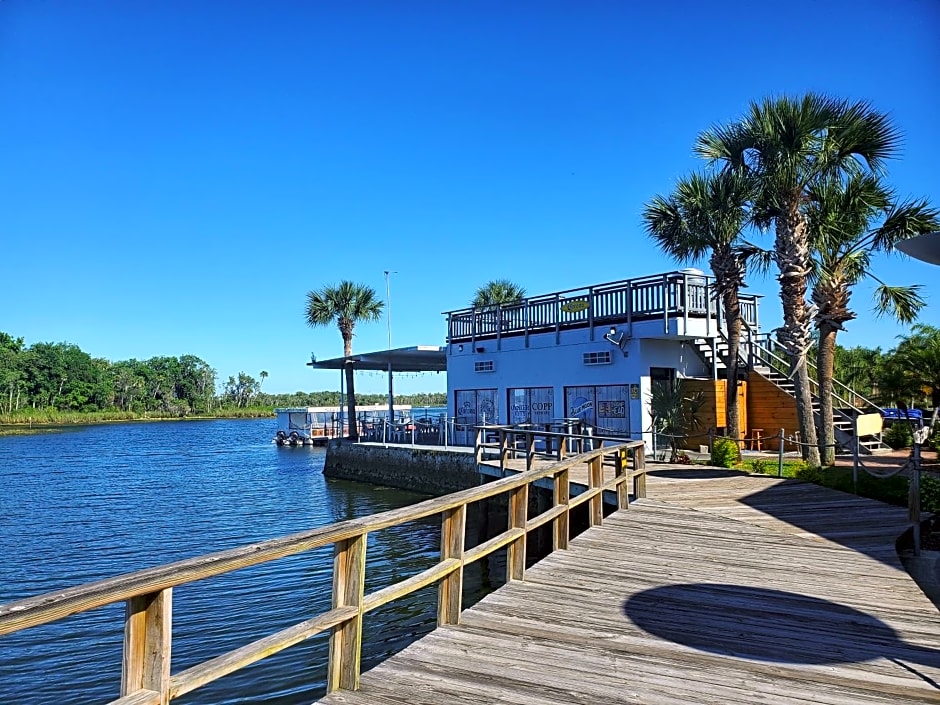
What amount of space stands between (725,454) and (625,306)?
5.73m

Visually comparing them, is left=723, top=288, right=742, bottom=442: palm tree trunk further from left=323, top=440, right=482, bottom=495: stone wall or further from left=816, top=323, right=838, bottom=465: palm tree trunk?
left=323, top=440, right=482, bottom=495: stone wall

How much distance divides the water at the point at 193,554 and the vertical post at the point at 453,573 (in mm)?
3321

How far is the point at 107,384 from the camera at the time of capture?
108 metres

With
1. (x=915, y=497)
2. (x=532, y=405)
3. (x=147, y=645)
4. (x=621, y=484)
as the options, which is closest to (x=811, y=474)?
(x=621, y=484)

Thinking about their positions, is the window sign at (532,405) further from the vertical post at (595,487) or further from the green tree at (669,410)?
the vertical post at (595,487)

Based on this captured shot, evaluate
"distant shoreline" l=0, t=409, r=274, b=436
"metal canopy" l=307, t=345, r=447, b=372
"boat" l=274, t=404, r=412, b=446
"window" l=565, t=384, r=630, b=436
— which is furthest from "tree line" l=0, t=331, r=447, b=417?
"window" l=565, t=384, r=630, b=436

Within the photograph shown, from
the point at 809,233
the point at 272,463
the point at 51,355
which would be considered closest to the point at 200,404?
the point at 51,355

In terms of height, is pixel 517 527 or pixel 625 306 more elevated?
pixel 625 306

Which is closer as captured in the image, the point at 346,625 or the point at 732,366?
the point at 346,625

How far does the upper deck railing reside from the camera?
64.0 ft

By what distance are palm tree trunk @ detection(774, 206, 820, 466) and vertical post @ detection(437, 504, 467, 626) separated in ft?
39.4

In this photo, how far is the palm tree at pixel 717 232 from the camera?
17609 millimetres

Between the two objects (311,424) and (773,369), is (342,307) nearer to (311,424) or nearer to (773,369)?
(311,424)

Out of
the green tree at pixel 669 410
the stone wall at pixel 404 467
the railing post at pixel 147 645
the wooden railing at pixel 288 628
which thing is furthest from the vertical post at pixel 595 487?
the green tree at pixel 669 410
